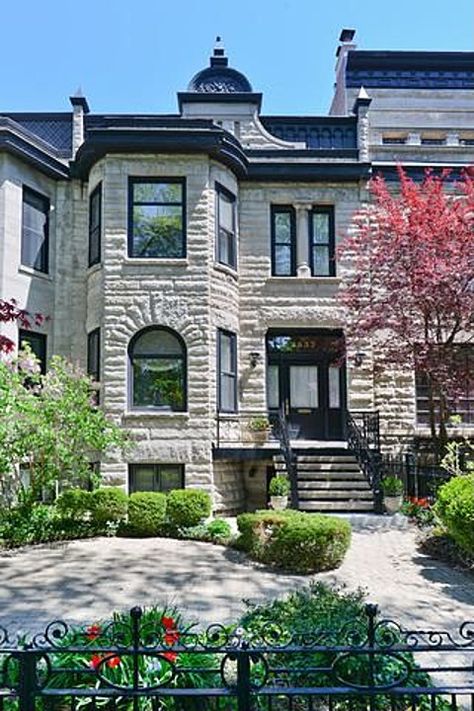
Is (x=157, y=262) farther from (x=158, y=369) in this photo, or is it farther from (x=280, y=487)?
(x=280, y=487)

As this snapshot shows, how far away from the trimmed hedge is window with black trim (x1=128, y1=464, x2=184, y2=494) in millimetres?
5421

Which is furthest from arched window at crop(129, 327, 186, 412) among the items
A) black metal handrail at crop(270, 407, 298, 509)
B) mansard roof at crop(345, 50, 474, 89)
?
mansard roof at crop(345, 50, 474, 89)

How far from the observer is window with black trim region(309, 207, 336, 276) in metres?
17.1

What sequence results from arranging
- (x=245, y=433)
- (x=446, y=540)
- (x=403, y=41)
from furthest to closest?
(x=403, y=41) → (x=245, y=433) → (x=446, y=540)

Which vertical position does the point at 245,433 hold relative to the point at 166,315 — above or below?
below

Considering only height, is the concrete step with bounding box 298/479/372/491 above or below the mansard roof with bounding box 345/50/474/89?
below


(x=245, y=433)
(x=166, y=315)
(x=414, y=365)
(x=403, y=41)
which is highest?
(x=403, y=41)

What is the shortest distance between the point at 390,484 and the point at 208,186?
7.95m

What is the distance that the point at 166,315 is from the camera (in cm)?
1503

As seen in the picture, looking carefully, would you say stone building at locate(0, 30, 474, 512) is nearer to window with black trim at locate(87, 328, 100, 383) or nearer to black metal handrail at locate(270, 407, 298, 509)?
window with black trim at locate(87, 328, 100, 383)

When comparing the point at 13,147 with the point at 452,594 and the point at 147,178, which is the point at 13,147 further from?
the point at 452,594

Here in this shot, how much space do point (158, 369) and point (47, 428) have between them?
4.40 m

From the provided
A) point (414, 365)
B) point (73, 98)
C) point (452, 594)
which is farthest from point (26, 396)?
point (73, 98)

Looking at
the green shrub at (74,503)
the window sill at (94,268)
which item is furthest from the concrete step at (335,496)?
the window sill at (94,268)
